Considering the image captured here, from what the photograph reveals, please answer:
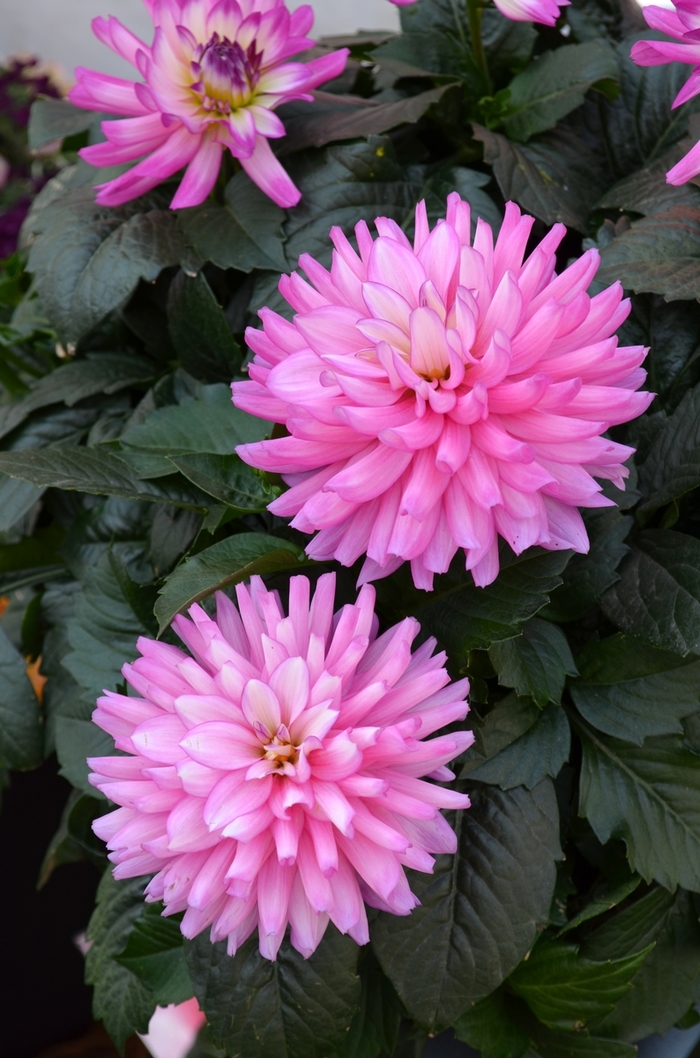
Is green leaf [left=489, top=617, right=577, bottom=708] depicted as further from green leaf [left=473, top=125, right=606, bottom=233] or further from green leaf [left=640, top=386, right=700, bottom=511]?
green leaf [left=473, top=125, right=606, bottom=233]

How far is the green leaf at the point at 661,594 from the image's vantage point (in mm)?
366

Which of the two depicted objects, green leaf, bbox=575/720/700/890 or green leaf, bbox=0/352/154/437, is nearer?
green leaf, bbox=575/720/700/890

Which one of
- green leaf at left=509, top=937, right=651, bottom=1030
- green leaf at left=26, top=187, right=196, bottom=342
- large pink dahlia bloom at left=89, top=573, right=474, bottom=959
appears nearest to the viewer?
large pink dahlia bloom at left=89, top=573, right=474, bottom=959

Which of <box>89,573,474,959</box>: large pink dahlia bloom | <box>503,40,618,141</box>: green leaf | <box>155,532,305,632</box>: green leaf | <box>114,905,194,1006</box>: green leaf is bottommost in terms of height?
<box>114,905,194,1006</box>: green leaf

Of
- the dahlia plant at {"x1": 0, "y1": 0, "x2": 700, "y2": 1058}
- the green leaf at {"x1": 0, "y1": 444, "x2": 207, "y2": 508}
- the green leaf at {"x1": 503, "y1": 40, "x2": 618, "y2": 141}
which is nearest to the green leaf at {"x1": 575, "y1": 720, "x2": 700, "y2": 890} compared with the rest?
the dahlia plant at {"x1": 0, "y1": 0, "x2": 700, "y2": 1058}

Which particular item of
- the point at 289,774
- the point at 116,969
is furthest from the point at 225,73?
the point at 116,969

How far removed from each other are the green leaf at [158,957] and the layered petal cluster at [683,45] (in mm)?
398

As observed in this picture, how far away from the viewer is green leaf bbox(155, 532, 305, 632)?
34 centimetres

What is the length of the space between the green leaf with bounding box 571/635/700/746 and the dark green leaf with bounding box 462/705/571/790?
0.7 inches

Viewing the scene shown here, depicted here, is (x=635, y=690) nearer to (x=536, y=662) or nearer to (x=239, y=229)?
(x=536, y=662)

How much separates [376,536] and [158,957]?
25cm

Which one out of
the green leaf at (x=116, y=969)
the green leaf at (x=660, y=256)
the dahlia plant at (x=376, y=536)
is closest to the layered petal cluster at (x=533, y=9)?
the dahlia plant at (x=376, y=536)

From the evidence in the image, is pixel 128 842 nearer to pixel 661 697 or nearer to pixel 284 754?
pixel 284 754

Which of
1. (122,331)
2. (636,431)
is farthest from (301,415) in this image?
(122,331)
